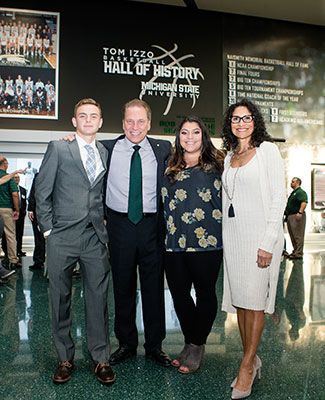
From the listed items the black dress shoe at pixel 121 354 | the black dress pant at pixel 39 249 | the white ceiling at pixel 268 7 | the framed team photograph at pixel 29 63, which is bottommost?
the black dress shoe at pixel 121 354

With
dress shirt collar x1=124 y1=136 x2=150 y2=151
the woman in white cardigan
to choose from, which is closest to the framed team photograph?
dress shirt collar x1=124 y1=136 x2=150 y2=151

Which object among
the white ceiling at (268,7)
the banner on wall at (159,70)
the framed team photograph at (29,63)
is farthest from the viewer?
the white ceiling at (268,7)

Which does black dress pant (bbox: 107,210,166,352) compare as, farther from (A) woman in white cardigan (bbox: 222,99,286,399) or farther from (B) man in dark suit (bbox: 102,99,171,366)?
(A) woman in white cardigan (bbox: 222,99,286,399)

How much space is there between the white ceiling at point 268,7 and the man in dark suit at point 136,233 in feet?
22.8

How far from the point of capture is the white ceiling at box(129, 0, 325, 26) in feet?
28.6

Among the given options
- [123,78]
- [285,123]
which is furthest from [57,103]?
[285,123]

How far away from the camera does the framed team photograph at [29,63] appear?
804 cm

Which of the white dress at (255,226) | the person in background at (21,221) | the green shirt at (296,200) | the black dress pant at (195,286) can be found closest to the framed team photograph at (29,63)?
the person in background at (21,221)

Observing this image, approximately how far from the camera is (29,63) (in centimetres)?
815

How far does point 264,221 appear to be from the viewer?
2.18 m

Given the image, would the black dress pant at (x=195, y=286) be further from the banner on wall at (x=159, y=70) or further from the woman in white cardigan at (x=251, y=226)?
the banner on wall at (x=159, y=70)

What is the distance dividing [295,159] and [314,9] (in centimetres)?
320

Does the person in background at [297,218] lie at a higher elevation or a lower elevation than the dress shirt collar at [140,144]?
lower

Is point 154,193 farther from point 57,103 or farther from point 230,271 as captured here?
point 57,103
